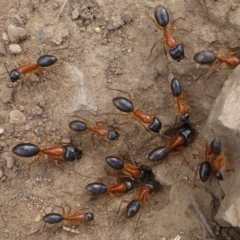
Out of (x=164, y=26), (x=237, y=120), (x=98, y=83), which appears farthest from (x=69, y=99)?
(x=237, y=120)

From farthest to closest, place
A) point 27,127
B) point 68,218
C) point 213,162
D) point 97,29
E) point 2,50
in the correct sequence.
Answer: point 97,29, point 2,50, point 27,127, point 68,218, point 213,162

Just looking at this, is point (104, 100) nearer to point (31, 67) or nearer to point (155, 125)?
point (155, 125)

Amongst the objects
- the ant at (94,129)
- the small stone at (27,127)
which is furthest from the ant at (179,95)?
the small stone at (27,127)

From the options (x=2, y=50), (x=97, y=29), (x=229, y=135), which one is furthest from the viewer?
(x=97, y=29)

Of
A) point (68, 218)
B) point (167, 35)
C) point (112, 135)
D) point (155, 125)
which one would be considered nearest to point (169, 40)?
point (167, 35)

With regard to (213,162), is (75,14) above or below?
above

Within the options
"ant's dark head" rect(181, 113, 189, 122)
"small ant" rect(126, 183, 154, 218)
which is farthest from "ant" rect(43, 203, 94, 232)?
"ant's dark head" rect(181, 113, 189, 122)

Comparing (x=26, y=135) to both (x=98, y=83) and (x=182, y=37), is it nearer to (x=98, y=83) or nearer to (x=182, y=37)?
(x=98, y=83)

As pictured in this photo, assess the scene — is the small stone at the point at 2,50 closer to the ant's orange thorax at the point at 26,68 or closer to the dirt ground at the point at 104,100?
the dirt ground at the point at 104,100
